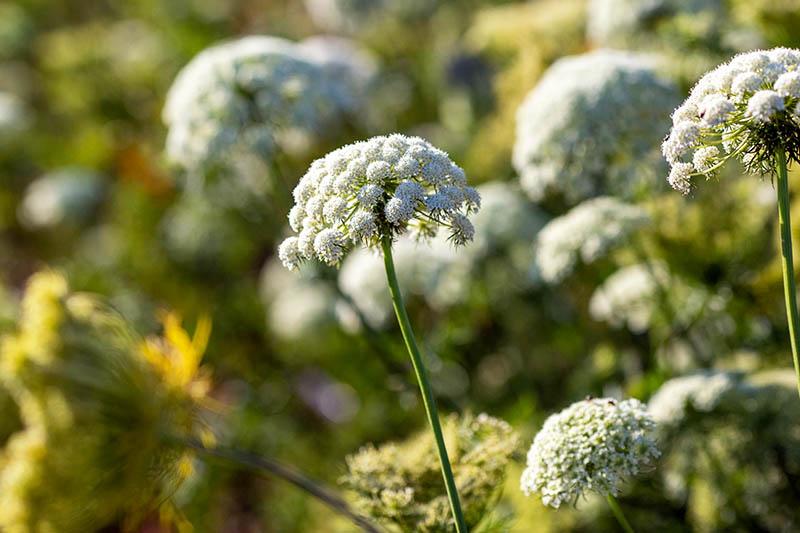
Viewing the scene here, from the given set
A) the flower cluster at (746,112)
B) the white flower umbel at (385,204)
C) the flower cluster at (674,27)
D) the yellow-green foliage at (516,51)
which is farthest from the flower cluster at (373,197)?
the yellow-green foliage at (516,51)

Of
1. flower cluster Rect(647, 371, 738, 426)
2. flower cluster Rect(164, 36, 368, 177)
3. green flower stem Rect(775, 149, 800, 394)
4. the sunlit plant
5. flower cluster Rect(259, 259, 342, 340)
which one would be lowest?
the sunlit plant

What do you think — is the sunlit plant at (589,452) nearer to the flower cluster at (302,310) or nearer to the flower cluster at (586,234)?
the flower cluster at (586,234)

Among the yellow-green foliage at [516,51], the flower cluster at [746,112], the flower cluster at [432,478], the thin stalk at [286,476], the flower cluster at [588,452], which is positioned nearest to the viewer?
the flower cluster at [746,112]

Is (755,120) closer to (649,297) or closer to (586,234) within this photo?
(586,234)

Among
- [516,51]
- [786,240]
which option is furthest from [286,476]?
[516,51]

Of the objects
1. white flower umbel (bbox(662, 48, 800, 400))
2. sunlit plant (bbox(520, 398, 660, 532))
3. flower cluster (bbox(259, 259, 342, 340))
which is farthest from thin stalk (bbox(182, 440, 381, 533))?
flower cluster (bbox(259, 259, 342, 340))

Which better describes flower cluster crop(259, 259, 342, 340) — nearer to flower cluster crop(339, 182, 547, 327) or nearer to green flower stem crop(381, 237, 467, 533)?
flower cluster crop(339, 182, 547, 327)

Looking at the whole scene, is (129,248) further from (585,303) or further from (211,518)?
(585,303)
